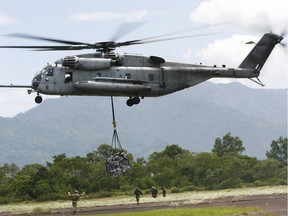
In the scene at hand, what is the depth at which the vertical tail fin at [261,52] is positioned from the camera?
173 feet

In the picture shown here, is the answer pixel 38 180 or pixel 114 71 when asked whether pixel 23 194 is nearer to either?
pixel 38 180

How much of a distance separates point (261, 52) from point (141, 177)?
204 feet

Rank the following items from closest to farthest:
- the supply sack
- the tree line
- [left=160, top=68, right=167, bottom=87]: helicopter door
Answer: [left=160, top=68, right=167, bottom=87]: helicopter door, the supply sack, the tree line

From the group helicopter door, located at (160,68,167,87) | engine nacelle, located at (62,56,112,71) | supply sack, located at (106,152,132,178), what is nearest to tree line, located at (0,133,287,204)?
supply sack, located at (106,152,132,178)

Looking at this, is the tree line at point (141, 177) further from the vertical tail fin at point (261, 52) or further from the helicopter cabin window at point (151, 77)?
the helicopter cabin window at point (151, 77)

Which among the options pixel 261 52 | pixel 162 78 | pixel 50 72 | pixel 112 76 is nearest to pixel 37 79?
pixel 50 72

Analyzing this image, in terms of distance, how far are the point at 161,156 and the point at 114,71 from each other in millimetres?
87143

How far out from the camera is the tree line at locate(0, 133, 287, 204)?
98500 millimetres

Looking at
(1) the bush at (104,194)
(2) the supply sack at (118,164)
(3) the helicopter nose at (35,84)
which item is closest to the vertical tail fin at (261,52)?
(2) the supply sack at (118,164)

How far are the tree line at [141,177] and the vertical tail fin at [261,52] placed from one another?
158ft

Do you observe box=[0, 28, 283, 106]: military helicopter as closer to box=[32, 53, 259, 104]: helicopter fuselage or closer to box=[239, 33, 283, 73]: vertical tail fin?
box=[32, 53, 259, 104]: helicopter fuselage

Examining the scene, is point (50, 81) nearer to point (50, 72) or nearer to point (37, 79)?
point (50, 72)

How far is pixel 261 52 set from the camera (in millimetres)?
53781

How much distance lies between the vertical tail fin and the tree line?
48.0 metres
